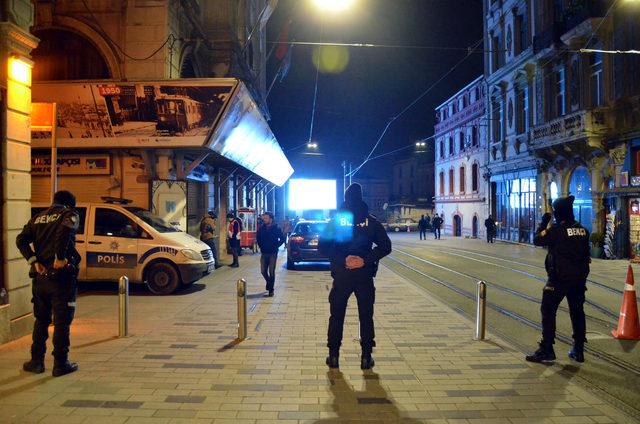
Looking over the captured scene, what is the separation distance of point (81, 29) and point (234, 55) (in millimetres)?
6517

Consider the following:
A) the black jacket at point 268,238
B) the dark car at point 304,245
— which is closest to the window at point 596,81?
the dark car at point 304,245

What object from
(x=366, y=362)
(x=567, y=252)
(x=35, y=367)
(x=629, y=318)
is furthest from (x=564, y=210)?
(x=35, y=367)

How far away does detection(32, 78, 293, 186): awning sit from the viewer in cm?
1295

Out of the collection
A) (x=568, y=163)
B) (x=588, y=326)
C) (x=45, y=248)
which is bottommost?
(x=588, y=326)

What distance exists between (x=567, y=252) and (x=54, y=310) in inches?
224

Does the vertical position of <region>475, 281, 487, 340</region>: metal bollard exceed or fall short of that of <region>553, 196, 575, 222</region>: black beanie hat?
it falls short

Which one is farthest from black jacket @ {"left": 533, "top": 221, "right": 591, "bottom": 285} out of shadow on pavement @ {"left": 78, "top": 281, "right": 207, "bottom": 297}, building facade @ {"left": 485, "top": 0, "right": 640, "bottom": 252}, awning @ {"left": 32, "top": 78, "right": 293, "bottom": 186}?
building facade @ {"left": 485, "top": 0, "right": 640, "bottom": 252}

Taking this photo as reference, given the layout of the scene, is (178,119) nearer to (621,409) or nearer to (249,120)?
(249,120)

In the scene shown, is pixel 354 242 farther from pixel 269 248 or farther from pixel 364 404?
pixel 269 248

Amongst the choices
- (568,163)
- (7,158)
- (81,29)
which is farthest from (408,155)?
(7,158)

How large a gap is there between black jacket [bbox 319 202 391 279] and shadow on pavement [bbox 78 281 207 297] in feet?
21.3

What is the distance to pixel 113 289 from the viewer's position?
472 inches

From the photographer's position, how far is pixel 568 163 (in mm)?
24016

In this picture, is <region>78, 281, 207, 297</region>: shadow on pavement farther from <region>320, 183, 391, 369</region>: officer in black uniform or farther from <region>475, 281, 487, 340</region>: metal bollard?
<region>475, 281, 487, 340</region>: metal bollard
